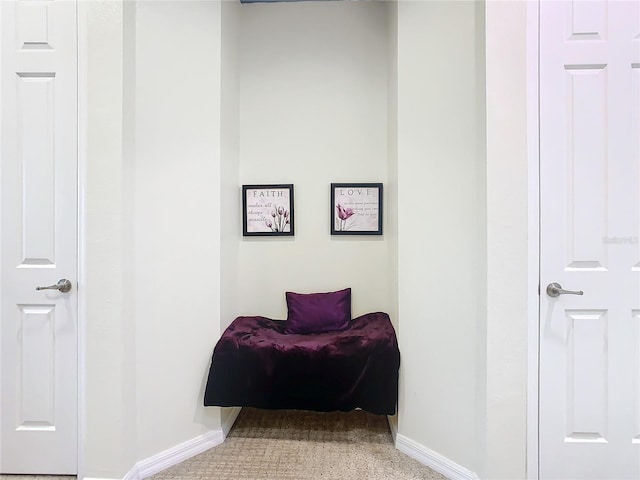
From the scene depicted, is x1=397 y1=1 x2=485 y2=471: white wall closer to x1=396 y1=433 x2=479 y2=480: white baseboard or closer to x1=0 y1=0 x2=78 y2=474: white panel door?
x1=396 y1=433 x2=479 y2=480: white baseboard

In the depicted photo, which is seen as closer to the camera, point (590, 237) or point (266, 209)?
point (590, 237)

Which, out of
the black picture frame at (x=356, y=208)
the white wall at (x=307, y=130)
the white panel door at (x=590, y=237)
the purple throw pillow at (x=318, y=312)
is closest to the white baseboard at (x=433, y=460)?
the white panel door at (x=590, y=237)

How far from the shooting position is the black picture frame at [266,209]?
8.25 feet

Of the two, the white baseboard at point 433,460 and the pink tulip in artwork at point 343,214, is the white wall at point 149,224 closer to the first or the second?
the pink tulip in artwork at point 343,214

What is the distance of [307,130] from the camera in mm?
2541

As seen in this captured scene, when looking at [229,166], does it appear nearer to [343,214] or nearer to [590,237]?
[343,214]

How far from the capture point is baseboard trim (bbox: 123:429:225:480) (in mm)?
1744

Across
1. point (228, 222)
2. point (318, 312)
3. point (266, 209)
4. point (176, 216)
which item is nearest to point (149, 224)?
point (176, 216)

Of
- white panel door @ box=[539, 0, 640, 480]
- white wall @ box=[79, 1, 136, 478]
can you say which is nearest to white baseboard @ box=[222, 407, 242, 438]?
white wall @ box=[79, 1, 136, 478]

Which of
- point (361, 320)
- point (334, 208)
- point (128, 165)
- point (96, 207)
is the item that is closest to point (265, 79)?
point (334, 208)

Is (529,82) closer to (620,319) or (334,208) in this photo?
(620,319)

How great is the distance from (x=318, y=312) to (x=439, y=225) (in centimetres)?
102

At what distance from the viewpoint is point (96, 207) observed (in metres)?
1.65

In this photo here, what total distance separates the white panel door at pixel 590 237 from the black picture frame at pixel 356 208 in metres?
1.11
